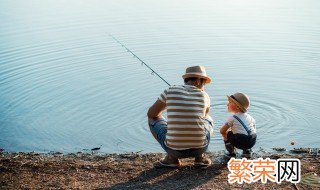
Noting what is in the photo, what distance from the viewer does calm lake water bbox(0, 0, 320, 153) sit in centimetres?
850

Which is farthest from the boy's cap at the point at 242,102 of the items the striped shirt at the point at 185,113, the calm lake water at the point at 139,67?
the calm lake water at the point at 139,67

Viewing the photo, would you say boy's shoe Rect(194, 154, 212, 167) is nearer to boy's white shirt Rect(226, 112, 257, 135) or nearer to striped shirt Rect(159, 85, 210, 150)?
striped shirt Rect(159, 85, 210, 150)

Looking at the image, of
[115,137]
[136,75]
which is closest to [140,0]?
[136,75]

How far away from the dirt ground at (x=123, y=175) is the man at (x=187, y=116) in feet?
1.02

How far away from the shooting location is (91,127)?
885 cm

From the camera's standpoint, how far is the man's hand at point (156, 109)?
5516 mm

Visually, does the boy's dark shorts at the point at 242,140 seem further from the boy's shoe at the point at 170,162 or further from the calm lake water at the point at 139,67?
the calm lake water at the point at 139,67

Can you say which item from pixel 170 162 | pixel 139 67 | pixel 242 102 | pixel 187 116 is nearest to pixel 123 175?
pixel 170 162

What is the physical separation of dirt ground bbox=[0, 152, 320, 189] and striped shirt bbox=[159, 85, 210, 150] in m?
0.49

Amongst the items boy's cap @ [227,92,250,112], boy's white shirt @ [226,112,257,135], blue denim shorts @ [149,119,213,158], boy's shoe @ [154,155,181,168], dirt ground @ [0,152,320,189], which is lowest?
dirt ground @ [0,152,320,189]

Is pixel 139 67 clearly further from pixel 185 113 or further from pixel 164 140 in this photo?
pixel 185 113

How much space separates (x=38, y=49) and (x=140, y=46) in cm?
344

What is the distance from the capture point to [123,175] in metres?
5.75

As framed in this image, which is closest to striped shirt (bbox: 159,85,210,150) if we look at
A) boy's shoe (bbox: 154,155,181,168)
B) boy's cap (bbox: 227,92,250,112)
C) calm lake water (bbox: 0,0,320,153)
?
boy's shoe (bbox: 154,155,181,168)
